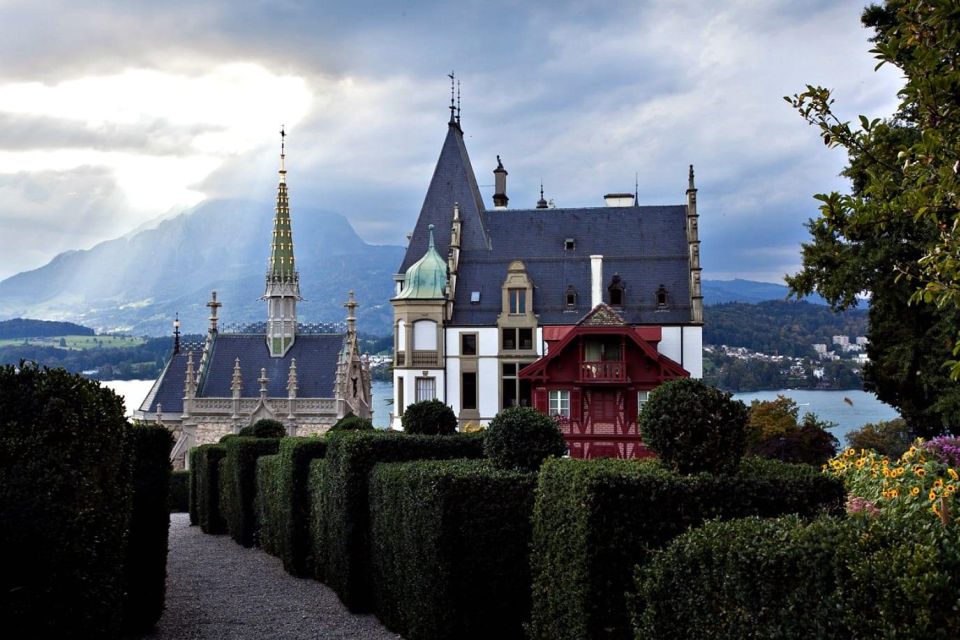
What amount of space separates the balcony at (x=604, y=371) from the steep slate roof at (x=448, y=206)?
49.3 feet

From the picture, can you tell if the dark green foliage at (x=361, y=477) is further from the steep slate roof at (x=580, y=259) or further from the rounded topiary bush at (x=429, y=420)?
the steep slate roof at (x=580, y=259)

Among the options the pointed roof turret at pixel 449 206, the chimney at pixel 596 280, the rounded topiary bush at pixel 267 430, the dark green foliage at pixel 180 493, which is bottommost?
the dark green foliage at pixel 180 493

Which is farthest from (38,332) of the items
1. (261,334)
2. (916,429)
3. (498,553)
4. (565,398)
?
(498,553)

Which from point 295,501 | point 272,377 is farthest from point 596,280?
point 295,501

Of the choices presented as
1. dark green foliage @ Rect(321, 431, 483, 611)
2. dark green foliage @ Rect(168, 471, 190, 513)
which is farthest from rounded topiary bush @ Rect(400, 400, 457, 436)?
dark green foliage @ Rect(168, 471, 190, 513)

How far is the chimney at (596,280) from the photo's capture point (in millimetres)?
55500

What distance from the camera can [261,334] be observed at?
70.9 meters

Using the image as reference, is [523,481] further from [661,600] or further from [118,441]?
[118,441]

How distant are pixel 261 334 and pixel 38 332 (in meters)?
88.3

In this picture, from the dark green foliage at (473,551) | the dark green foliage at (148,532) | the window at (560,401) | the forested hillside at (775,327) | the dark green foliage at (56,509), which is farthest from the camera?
the forested hillside at (775,327)

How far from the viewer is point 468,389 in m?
55.0

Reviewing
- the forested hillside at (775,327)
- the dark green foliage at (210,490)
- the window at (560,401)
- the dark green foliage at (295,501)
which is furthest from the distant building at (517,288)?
the forested hillside at (775,327)

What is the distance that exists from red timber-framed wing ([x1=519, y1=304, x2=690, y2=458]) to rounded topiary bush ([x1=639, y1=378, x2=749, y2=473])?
101ft

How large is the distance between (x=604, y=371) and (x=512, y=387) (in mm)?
9899
